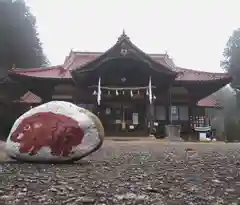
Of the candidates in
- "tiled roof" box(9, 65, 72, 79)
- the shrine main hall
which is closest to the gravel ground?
the shrine main hall

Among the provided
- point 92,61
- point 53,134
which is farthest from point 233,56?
point 53,134

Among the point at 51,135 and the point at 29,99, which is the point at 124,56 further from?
the point at 51,135

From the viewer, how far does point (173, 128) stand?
19.4 meters

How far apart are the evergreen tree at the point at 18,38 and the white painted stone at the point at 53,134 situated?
29263 millimetres

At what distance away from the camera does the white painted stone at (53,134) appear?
5766 mm

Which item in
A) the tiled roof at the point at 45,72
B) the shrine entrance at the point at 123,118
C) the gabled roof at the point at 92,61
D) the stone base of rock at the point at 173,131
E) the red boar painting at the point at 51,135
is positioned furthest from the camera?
the shrine entrance at the point at 123,118

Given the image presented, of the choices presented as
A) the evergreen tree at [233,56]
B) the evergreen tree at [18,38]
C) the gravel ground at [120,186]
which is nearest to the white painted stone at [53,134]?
the gravel ground at [120,186]

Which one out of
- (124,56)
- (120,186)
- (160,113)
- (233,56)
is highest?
(233,56)

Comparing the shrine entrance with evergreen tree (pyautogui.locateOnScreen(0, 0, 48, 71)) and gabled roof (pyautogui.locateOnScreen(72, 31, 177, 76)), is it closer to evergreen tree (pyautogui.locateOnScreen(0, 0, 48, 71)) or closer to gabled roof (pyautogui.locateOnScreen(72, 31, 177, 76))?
gabled roof (pyautogui.locateOnScreen(72, 31, 177, 76))

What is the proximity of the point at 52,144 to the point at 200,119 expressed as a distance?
58.8 ft

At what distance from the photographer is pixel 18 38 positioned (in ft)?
115

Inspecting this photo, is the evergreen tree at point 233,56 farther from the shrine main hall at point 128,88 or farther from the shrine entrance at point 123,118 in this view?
the shrine entrance at point 123,118

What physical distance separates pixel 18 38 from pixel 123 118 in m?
19.6

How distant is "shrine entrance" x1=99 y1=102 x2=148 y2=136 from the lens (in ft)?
66.9
